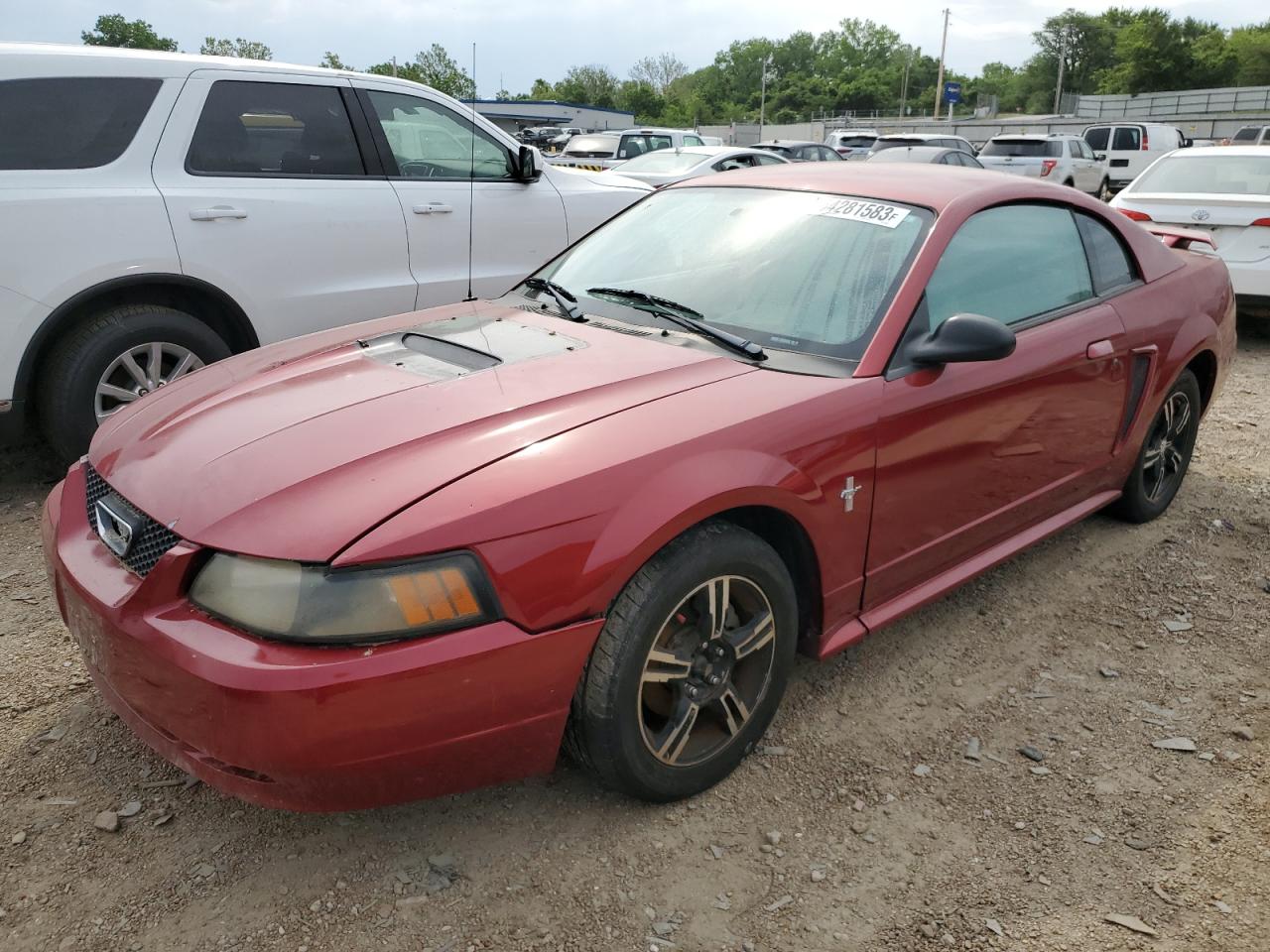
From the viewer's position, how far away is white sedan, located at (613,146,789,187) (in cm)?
1271

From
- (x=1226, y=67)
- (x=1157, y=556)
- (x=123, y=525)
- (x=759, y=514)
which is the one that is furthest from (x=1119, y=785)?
(x=1226, y=67)

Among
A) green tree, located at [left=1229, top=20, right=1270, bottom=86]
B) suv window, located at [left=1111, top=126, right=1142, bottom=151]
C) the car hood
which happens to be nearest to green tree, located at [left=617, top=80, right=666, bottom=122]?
green tree, located at [left=1229, top=20, right=1270, bottom=86]

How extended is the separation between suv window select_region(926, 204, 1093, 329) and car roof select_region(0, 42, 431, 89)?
357 cm

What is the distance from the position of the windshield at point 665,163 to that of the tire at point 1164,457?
9.40m

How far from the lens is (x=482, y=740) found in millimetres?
2080

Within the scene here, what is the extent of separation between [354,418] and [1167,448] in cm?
355

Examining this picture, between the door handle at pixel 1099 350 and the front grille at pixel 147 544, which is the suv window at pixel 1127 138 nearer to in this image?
the door handle at pixel 1099 350

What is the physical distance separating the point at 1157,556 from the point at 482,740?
10.3 ft

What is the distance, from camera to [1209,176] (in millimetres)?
7898

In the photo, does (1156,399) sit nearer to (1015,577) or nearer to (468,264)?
(1015,577)

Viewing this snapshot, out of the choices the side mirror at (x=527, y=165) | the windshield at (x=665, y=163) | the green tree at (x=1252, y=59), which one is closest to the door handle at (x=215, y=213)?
the side mirror at (x=527, y=165)

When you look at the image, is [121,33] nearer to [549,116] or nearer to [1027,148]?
[549,116]

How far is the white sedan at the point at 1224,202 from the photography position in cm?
725

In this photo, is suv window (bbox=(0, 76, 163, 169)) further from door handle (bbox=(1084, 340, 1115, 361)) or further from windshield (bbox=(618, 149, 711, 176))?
windshield (bbox=(618, 149, 711, 176))
